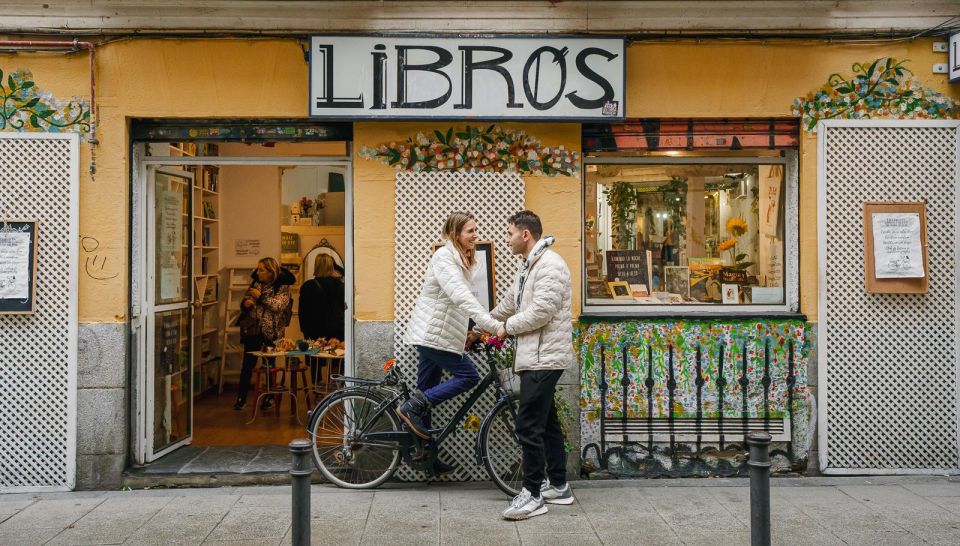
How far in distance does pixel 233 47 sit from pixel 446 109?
1.82 metres

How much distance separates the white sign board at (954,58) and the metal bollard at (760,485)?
418 centimetres

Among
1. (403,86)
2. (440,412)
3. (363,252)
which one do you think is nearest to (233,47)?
(403,86)

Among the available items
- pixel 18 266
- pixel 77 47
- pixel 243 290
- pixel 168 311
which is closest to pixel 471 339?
pixel 168 311

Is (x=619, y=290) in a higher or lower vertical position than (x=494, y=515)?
higher

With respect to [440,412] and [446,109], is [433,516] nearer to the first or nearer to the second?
[440,412]

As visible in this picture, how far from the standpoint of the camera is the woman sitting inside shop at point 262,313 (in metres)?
9.09

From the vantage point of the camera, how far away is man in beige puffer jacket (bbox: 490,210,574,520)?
5.34 metres

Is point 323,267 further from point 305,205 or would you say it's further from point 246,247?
point 246,247

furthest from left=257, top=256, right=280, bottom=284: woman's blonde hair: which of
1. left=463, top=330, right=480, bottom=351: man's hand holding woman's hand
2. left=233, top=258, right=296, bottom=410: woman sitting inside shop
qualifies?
left=463, top=330, right=480, bottom=351: man's hand holding woman's hand

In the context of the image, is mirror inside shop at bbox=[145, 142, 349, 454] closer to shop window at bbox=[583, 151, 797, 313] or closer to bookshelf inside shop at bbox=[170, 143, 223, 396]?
bookshelf inside shop at bbox=[170, 143, 223, 396]

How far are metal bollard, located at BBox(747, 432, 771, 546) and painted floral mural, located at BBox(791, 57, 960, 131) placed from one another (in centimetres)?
357

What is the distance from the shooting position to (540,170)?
6500 millimetres

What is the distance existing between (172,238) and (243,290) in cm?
410

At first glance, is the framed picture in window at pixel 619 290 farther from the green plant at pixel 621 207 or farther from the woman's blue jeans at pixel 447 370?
the woman's blue jeans at pixel 447 370
